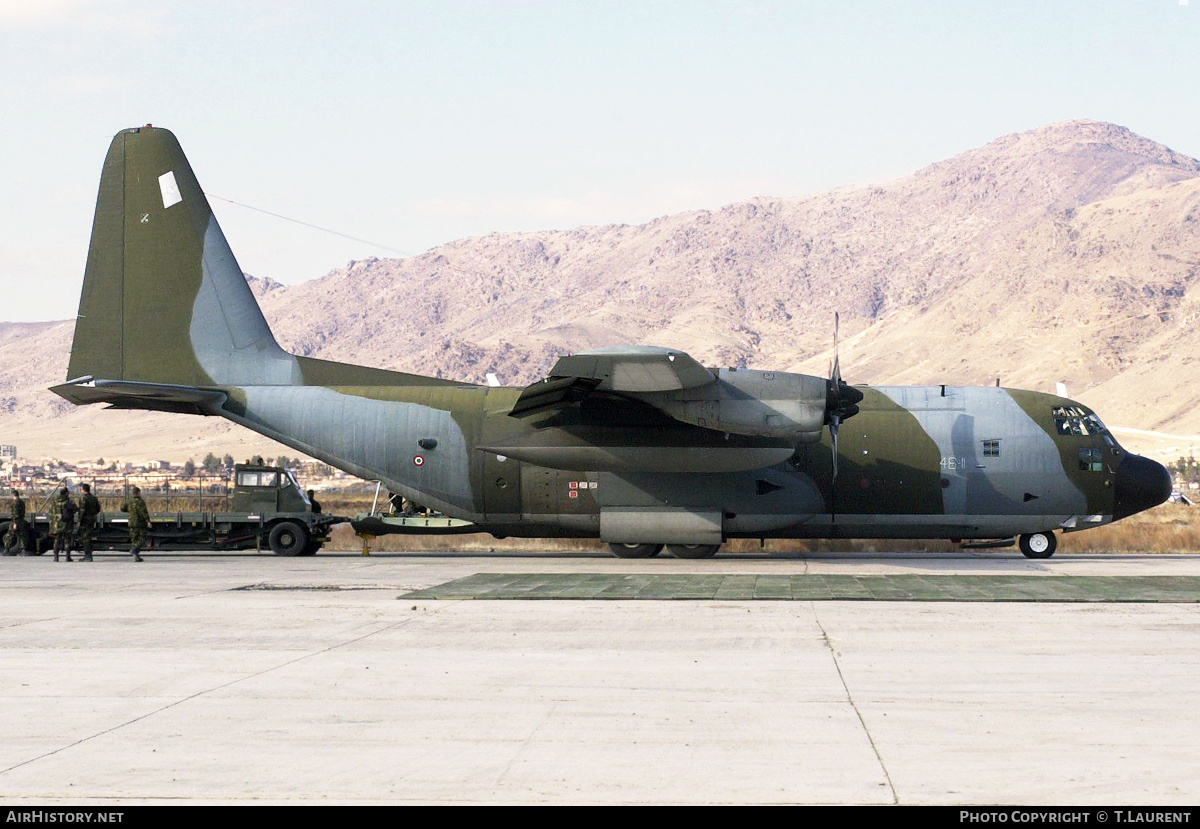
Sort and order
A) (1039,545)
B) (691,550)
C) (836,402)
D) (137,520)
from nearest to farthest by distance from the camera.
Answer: (836,402)
(1039,545)
(691,550)
(137,520)

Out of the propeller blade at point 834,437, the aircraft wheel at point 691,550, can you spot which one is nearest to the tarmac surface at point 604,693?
the propeller blade at point 834,437

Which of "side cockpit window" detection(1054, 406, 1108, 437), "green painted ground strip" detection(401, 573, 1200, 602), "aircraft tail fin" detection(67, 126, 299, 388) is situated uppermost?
"aircraft tail fin" detection(67, 126, 299, 388)

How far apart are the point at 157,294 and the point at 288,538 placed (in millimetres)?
6817

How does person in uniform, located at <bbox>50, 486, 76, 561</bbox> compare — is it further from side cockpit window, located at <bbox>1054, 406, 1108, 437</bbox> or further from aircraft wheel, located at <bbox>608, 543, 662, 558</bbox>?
side cockpit window, located at <bbox>1054, 406, 1108, 437</bbox>

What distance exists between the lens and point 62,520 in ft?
96.8

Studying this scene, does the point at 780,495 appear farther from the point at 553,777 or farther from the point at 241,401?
the point at 553,777

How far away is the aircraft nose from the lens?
28844mm

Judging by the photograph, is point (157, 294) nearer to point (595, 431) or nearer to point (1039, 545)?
point (595, 431)

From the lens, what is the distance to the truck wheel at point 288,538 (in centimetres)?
3225

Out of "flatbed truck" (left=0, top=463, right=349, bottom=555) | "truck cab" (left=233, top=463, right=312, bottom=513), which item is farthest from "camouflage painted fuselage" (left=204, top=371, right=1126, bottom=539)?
"flatbed truck" (left=0, top=463, right=349, bottom=555)

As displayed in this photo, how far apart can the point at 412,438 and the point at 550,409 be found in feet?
12.2

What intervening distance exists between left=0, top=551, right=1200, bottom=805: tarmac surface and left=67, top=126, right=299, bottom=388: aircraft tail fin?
366 inches

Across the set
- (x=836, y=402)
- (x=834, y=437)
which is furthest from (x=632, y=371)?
(x=834, y=437)

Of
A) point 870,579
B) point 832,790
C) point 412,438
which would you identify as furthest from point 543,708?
point 412,438
